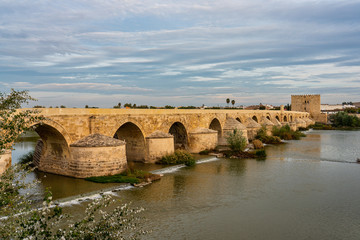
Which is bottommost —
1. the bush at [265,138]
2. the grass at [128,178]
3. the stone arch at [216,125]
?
the grass at [128,178]

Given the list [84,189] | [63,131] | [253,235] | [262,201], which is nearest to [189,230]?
[253,235]

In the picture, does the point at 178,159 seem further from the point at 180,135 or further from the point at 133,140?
the point at 180,135

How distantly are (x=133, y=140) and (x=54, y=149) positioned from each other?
17.8 feet

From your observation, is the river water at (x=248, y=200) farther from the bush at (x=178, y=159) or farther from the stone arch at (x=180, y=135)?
the stone arch at (x=180, y=135)

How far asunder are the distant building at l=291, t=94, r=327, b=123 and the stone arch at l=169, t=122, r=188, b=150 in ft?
182

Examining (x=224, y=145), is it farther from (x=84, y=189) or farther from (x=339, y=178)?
(x=84, y=189)

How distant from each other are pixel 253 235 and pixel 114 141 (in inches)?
360

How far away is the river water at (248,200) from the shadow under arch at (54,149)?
56 centimetres

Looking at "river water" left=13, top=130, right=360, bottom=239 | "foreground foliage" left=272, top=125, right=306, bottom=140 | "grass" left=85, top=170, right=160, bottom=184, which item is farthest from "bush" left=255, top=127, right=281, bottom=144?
"grass" left=85, top=170, right=160, bottom=184

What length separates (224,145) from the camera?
1152 inches

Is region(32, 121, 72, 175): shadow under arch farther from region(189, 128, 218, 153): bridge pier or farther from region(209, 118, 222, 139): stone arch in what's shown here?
region(209, 118, 222, 139): stone arch

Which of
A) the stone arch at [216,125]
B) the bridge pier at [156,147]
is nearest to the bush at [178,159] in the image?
the bridge pier at [156,147]

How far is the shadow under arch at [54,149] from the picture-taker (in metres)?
15.1

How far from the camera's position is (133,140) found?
2038cm
